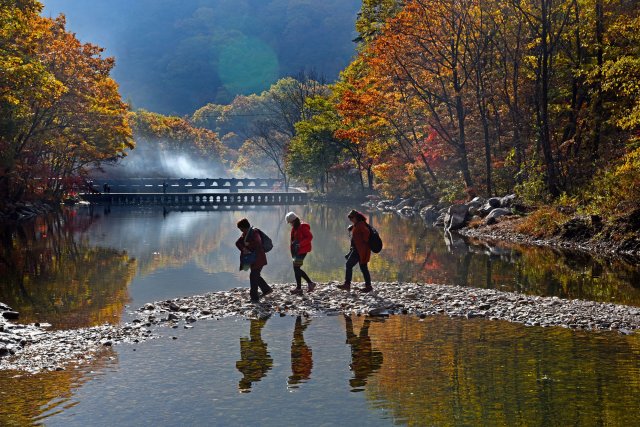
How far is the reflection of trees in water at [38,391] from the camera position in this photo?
420 inches

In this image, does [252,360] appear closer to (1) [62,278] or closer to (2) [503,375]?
(2) [503,375]

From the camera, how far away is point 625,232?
30609mm

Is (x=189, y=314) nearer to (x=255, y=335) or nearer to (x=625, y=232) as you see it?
(x=255, y=335)

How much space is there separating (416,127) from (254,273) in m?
39.1

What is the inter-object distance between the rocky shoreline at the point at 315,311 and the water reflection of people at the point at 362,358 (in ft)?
6.80

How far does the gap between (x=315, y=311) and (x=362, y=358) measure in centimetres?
416

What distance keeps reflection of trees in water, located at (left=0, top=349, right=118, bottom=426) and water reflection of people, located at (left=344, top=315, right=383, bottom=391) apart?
414 centimetres

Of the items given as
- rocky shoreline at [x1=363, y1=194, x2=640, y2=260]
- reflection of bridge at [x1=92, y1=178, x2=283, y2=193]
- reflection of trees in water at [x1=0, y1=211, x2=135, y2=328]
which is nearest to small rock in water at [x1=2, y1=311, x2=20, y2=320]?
reflection of trees in water at [x1=0, y1=211, x2=135, y2=328]

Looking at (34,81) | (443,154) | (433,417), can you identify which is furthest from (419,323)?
(443,154)

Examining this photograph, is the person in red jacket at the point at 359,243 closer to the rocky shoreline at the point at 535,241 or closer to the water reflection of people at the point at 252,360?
the water reflection of people at the point at 252,360

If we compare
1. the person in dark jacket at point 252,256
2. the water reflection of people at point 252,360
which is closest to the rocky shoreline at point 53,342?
the water reflection of people at point 252,360

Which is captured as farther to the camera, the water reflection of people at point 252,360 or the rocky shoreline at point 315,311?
the rocky shoreline at point 315,311

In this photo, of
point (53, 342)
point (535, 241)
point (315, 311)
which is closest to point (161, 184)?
point (535, 241)

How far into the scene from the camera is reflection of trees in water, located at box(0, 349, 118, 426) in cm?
1066
